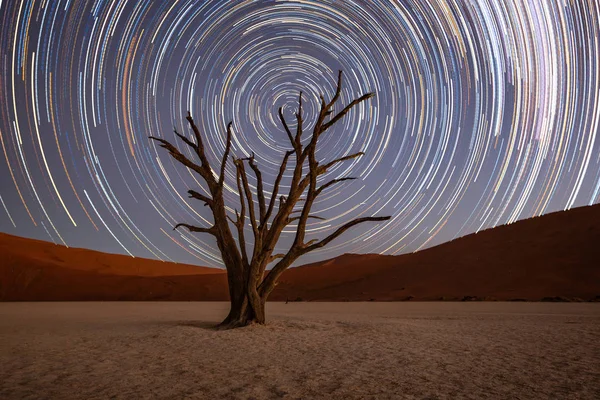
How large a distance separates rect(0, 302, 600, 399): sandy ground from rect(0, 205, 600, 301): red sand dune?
22.9m

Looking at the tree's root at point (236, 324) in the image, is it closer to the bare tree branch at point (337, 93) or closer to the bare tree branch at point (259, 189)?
the bare tree branch at point (259, 189)

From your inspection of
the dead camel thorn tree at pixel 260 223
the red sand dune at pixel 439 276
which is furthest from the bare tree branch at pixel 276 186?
the red sand dune at pixel 439 276

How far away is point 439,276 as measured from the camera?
1577 inches

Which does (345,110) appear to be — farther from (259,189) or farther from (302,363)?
(302,363)

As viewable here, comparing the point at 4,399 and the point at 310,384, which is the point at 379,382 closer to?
the point at 310,384

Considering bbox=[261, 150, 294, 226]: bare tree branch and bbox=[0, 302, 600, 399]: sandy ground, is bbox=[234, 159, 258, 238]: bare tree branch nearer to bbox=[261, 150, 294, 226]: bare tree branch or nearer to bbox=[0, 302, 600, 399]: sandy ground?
bbox=[261, 150, 294, 226]: bare tree branch

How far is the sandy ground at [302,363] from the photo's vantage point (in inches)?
214

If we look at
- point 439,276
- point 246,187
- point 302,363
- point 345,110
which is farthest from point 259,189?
point 439,276

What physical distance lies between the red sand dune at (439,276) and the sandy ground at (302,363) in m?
22.9

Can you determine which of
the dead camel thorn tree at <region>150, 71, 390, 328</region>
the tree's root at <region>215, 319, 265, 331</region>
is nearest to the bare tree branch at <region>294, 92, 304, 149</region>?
the dead camel thorn tree at <region>150, 71, 390, 328</region>

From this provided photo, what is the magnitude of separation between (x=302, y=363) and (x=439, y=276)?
3533cm

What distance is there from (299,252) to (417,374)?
22.3 feet

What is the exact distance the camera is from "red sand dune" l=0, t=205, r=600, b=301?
113 ft

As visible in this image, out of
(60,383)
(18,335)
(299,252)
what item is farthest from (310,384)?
(18,335)
